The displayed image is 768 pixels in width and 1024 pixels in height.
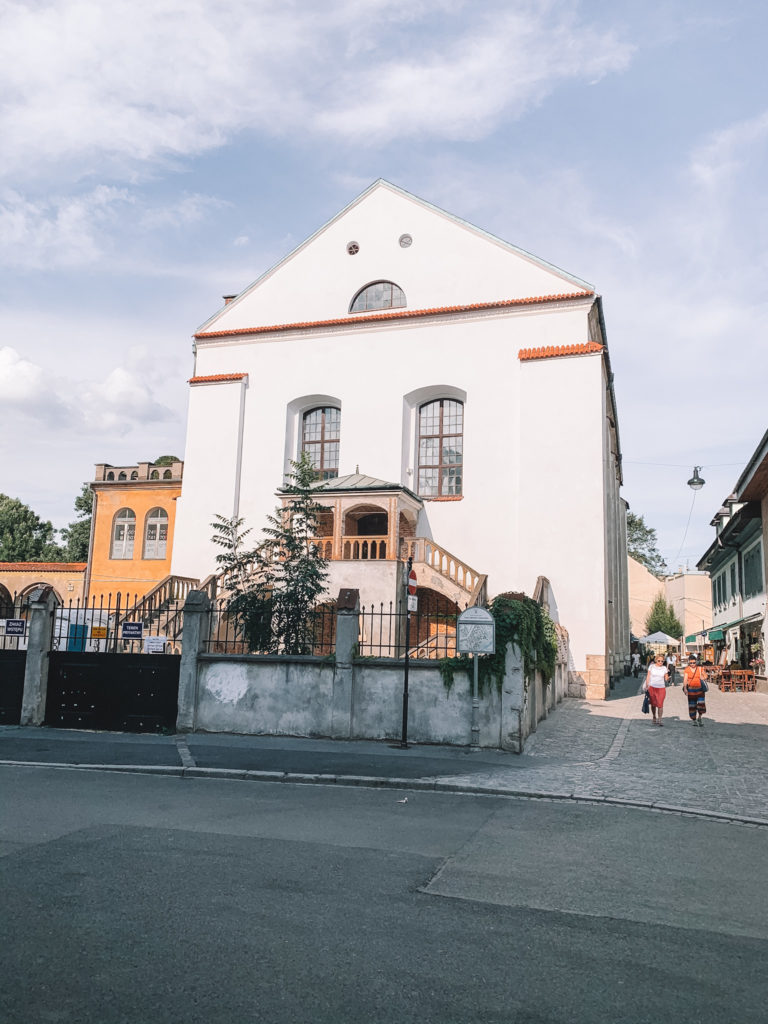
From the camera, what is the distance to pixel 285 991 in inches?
156

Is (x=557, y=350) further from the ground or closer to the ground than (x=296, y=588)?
further from the ground

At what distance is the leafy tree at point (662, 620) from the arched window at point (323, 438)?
46240 millimetres

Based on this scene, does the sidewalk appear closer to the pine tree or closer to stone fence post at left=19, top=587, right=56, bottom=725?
stone fence post at left=19, top=587, right=56, bottom=725

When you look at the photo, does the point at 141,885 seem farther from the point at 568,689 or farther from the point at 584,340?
the point at 584,340

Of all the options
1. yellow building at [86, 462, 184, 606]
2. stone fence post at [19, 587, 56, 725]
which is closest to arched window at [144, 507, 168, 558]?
yellow building at [86, 462, 184, 606]

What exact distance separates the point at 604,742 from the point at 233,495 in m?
17.1

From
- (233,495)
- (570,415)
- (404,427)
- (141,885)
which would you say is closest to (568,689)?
(570,415)

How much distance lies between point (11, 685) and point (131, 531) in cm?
1865

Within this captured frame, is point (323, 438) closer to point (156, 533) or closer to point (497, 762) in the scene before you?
point (156, 533)

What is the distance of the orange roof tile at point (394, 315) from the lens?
86.2 feet

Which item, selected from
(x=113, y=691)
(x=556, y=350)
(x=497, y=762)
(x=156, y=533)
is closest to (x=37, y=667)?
(x=113, y=691)

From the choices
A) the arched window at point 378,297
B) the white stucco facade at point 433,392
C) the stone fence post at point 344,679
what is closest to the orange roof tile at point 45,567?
the white stucco facade at point 433,392

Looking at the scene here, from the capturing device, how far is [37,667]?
15.5 m

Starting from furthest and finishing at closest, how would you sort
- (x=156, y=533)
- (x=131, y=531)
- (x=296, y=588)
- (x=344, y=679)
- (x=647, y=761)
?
(x=131, y=531), (x=156, y=533), (x=296, y=588), (x=344, y=679), (x=647, y=761)
